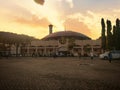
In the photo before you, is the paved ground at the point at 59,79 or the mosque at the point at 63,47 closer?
the paved ground at the point at 59,79

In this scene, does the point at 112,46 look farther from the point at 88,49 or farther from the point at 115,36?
the point at 88,49

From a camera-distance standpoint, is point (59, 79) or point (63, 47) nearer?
point (59, 79)

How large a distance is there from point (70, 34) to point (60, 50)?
609 inches

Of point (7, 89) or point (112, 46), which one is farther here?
point (112, 46)

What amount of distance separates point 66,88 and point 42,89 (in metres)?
1.00

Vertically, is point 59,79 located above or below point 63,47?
below

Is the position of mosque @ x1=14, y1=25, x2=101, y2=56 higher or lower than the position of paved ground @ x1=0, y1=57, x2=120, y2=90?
higher

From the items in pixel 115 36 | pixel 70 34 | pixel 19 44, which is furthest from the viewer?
pixel 70 34

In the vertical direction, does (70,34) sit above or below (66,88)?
above

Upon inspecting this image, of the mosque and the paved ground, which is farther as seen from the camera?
the mosque

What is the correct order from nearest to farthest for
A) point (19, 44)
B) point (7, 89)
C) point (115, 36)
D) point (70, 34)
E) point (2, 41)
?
1. point (7, 89)
2. point (115, 36)
3. point (2, 41)
4. point (19, 44)
5. point (70, 34)

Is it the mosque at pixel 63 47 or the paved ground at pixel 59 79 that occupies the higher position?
the mosque at pixel 63 47

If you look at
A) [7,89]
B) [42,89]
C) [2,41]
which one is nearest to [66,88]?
[42,89]

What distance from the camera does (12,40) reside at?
302 feet
